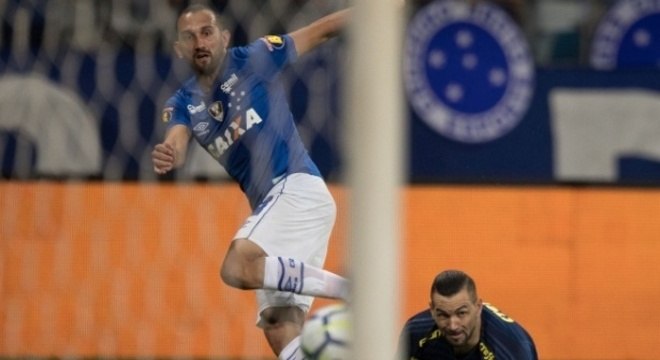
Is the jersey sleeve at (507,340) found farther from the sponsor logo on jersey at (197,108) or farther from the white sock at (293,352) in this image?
the sponsor logo on jersey at (197,108)

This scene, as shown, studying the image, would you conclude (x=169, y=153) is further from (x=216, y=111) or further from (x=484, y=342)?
(x=484, y=342)

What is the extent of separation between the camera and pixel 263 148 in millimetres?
5398

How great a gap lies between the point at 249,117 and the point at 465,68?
343cm

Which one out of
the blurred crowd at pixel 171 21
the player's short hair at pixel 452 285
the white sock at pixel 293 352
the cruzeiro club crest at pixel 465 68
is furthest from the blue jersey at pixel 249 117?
the cruzeiro club crest at pixel 465 68

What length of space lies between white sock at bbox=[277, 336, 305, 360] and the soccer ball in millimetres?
161

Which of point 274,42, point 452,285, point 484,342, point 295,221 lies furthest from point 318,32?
point 484,342

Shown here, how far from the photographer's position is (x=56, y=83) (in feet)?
28.1

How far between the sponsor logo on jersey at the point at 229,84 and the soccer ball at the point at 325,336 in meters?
0.88

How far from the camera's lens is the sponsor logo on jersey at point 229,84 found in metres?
5.39

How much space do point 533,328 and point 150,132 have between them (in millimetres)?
2442

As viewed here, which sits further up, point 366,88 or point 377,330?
point 366,88

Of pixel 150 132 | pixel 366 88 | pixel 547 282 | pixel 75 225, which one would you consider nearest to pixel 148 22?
pixel 150 132

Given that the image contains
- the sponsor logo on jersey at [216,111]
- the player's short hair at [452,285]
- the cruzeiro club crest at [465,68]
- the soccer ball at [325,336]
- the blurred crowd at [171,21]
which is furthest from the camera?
the cruzeiro club crest at [465,68]

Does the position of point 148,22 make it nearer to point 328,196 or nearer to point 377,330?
point 328,196
